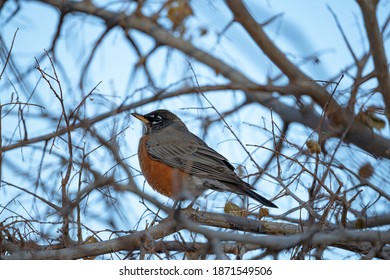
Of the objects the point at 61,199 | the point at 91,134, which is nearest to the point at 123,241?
the point at 61,199

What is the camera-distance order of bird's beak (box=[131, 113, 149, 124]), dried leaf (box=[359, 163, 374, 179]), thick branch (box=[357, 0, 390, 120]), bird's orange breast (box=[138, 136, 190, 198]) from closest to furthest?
dried leaf (box=[359, 163, 374, 179]) < thick branch (box=[357, 0, 390, 120]) < bird's orange breast (box=[138, 136, 190, 198]) < bird's beak (box=[131, 113, 149, 124])

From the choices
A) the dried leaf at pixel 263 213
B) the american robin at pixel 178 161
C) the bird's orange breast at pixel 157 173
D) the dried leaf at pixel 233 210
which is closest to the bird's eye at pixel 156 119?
the american robin at pixel 178 161

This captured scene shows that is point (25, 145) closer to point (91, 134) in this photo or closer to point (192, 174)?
point (91, 134)

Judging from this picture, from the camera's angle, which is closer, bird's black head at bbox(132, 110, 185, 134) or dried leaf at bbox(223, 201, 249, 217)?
dried leaf at bbox(223, 201, 249, 217)

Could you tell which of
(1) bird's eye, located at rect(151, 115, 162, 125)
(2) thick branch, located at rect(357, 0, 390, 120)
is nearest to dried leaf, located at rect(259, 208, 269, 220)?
(2) thick branch, located at rect(357, 0, 390, 120)

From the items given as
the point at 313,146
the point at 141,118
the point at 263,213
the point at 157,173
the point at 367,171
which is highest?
the point at 141,118

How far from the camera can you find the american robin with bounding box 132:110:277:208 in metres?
5.60

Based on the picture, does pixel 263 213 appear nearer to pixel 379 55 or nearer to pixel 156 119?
pixel 379 55

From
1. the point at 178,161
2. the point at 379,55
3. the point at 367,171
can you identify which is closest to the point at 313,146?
the point at 367,171

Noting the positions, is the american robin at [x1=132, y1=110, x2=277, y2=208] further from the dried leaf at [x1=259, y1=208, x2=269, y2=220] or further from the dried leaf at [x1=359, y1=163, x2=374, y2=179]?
the dried leaf at [x1=359, y1=163, x2=374, y2=179]

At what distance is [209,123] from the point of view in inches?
264

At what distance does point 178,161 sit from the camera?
6500 mm

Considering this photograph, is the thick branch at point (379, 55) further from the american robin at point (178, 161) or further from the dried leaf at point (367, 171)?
the american robin at point (178, 161)

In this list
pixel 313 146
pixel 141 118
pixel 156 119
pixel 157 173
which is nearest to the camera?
pixel 313 146
